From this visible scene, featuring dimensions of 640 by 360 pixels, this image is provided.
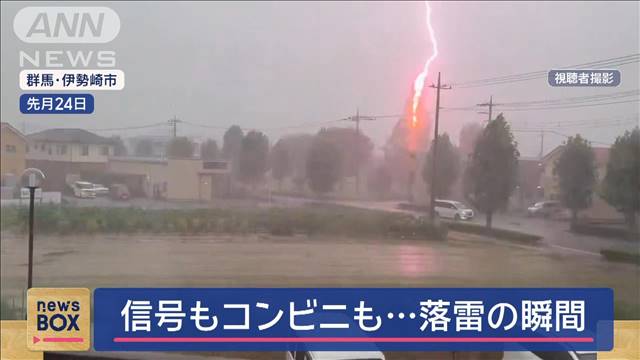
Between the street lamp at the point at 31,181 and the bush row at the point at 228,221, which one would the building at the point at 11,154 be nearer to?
the street lamp at the point at 31,181

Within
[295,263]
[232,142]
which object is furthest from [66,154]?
[295,263]

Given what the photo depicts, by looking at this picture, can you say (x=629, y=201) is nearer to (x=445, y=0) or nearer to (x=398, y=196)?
(x=398, y=196)

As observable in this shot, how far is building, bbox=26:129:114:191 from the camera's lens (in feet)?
6.88

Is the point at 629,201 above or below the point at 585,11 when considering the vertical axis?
below

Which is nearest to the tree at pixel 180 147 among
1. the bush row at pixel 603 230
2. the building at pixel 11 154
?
the building at pixel 11 154

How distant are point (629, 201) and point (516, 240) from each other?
0.54 m

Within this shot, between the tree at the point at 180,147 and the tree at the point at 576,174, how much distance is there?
5.28ft

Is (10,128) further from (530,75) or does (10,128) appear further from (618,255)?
(618,255)

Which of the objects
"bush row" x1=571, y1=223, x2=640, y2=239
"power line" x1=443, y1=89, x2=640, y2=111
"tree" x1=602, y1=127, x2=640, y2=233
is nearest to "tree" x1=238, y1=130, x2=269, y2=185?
"power line" x1=443, y1=89, x2=640, y2=111

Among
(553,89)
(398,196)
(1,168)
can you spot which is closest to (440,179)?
(398,196)

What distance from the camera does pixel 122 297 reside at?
2.15 m
